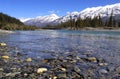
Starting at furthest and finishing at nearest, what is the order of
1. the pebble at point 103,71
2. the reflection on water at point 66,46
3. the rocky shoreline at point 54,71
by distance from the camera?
the reflection on water at point 66,46 → the pebble at point 103,71 → the rocky shoreline at point 54,71

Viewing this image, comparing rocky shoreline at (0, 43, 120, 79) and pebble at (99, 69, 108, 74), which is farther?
pebble at (99, 69, 108, 74)

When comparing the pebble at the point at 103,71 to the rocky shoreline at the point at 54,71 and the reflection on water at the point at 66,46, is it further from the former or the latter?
the reflection on water at the point at 66,46

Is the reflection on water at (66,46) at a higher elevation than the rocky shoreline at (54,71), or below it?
below

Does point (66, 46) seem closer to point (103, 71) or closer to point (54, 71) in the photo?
point (103, 71)

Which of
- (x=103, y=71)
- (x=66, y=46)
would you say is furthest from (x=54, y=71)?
(x=66, y=46)

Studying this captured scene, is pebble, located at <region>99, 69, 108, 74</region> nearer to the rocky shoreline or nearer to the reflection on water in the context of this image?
the rocky shoreline

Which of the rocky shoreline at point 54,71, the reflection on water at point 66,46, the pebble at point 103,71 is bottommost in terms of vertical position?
the reflection on water at point 66,46

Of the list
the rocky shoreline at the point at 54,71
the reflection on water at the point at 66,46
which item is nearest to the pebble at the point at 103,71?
the rocky shoreline at the point at 54,71

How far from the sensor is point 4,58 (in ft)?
50.7

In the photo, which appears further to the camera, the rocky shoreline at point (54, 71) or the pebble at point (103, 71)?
the pebble at point (103, 71)

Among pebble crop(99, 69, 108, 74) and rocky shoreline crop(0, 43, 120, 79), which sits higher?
rocky shoreline crop(0, 43, 120, 79)

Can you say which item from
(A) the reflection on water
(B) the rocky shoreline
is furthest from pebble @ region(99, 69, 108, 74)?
(A) the reflection on water

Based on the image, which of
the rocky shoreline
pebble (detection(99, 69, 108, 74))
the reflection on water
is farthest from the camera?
the reflection on water

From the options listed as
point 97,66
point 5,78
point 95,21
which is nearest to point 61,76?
point 5,78
